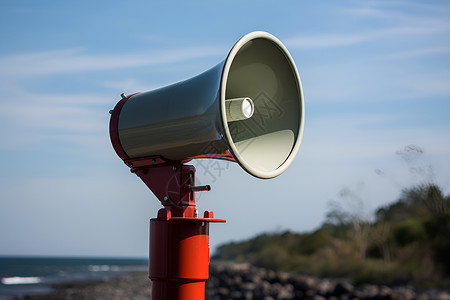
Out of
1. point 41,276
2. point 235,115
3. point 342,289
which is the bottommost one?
point 41,276

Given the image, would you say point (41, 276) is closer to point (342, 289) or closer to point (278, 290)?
point (278, 290)

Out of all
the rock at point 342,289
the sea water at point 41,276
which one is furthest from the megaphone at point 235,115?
the sea water at point 41,276

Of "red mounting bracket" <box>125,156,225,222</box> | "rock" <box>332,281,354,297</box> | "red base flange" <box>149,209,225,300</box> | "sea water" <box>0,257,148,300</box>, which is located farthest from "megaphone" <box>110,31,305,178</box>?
"sea water" <box>0,257,148,300</box>

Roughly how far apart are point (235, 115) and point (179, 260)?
0.72 metres

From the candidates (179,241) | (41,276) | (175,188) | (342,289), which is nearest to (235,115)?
(175,188)

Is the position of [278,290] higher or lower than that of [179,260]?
lower

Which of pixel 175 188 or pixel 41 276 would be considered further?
pixel 41 276

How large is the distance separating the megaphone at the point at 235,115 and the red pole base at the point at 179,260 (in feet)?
1.11

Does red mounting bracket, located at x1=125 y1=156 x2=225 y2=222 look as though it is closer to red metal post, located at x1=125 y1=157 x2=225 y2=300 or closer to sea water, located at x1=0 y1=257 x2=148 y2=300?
red metal post, located at x1=125 y1=157 x2=225 y2=300

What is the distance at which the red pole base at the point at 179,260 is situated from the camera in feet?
7.54

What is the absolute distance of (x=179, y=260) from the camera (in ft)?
7.57

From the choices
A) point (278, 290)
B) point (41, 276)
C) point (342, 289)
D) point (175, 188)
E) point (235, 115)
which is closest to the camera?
point (235, 115)

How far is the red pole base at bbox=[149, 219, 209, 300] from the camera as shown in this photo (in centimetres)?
230

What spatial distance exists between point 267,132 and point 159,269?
0.83 meters
